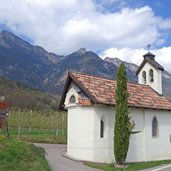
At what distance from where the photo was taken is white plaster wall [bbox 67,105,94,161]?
973 inches

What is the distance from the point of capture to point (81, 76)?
1048 inches

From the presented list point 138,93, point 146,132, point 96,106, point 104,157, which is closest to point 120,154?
A: point 104,157

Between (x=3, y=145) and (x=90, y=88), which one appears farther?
(x=90, y=88)

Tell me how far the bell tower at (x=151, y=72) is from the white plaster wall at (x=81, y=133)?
1042 cm

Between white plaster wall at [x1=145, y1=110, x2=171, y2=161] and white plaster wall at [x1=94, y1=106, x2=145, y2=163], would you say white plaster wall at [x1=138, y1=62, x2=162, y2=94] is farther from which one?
white plaster wall at [x1=94, y1=106, x2=145, y2=163]

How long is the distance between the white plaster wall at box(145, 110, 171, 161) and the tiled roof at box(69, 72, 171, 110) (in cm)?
68

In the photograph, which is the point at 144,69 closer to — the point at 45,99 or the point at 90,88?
the point at 90,88

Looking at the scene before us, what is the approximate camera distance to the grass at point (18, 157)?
14.7 meters

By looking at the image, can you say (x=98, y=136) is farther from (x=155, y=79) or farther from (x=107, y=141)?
(x=155, y=79)

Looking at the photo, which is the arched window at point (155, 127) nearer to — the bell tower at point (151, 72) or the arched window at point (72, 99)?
the bell tower at point (151, 72)

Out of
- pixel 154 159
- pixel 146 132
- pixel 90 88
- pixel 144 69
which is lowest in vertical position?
pixel 154 159

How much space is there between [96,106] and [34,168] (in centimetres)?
1023

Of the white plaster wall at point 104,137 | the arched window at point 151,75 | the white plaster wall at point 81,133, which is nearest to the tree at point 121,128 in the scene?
the white plaster wall at point 104,137

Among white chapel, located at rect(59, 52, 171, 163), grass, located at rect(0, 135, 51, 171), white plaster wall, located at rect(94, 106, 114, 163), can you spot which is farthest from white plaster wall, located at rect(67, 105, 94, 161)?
grass, located at rect(0, 135, 51, 171)
